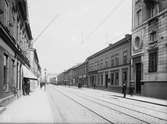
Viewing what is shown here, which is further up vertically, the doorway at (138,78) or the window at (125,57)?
the window at (125,57)

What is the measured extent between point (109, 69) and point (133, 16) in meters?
15.0

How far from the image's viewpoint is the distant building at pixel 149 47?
2322cm

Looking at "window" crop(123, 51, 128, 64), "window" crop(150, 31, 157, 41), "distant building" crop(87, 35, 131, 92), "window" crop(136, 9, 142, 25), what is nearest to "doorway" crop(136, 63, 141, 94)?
"distant building" crop(87, 35, 131, 92)

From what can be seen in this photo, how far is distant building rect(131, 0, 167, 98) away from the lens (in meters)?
23.2

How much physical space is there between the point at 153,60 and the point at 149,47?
160 cm

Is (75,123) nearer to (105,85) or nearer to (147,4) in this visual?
(147,4)

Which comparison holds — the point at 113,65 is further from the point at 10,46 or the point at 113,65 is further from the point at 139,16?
the point at 10,46

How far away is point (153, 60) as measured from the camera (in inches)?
995

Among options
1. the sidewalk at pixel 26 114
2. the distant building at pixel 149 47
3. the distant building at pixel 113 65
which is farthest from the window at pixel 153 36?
the sidewalk at pixel 26 114

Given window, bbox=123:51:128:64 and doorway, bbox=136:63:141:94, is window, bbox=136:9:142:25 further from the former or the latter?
window, bbox=123:51:128:64

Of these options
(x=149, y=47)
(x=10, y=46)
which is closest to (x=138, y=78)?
(x=149, y=47)

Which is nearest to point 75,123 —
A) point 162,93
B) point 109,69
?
point 162,93

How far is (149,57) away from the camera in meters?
26.1

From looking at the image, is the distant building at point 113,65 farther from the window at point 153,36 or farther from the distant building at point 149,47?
the window at point 153,36
